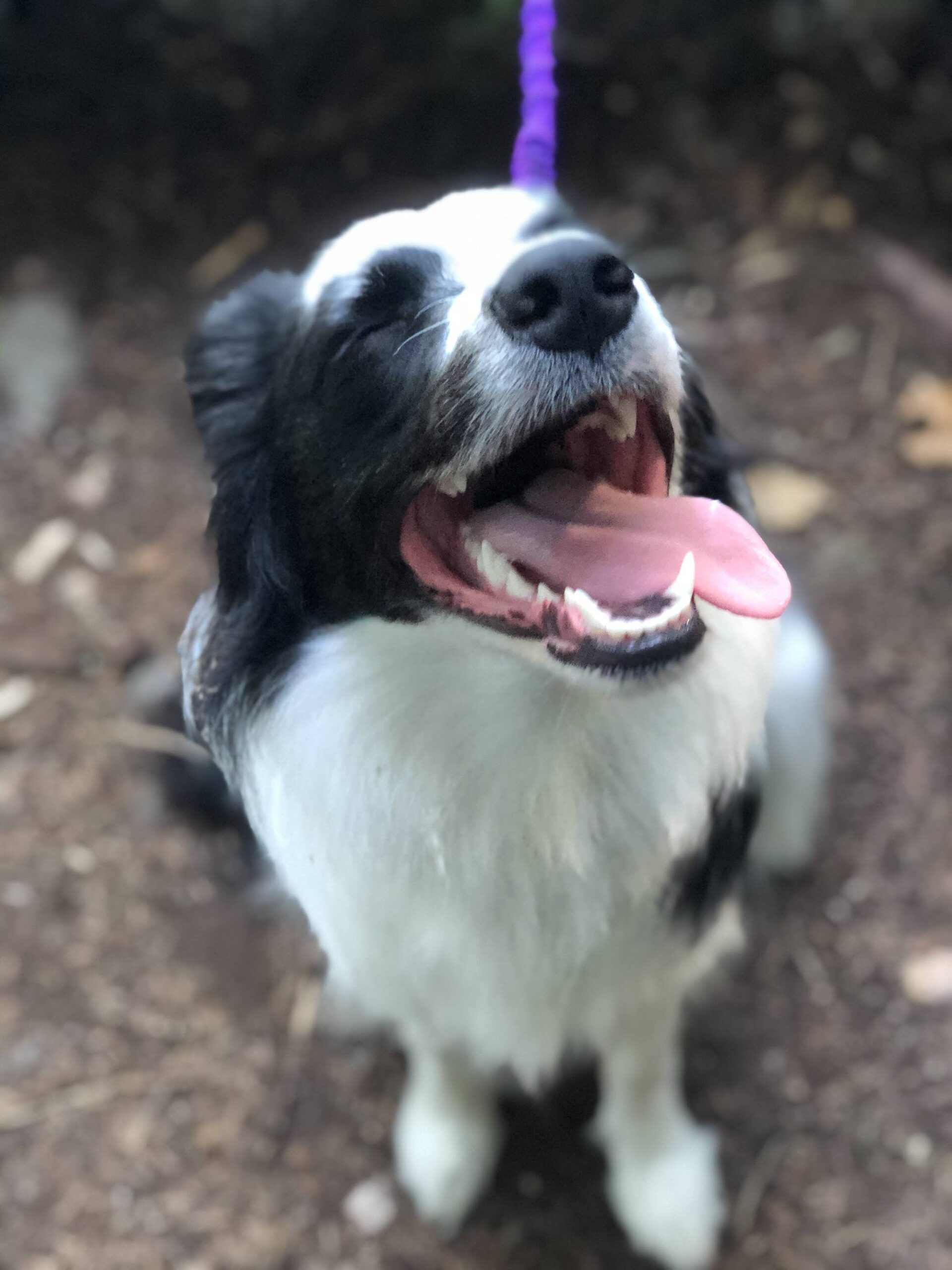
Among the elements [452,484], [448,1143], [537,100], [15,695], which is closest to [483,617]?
[452,484]

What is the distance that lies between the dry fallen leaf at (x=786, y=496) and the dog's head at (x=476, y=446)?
165 centimetres

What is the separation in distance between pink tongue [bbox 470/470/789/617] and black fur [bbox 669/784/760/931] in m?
0.49

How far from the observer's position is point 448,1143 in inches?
94.4

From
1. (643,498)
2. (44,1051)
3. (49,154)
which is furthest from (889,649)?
(49,154)

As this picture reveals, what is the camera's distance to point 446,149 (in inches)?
162

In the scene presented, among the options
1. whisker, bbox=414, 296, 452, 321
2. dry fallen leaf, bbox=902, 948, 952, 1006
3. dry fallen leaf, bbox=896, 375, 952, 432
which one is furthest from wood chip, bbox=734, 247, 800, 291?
whisker, bbox=414, 296, 452, 321

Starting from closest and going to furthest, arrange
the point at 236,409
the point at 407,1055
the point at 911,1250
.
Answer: the point at 236,409, the point at 911,1250, the point at 407,1055

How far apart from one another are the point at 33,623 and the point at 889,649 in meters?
2.36

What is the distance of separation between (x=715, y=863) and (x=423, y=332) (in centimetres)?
96

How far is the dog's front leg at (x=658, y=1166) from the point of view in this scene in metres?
2.27

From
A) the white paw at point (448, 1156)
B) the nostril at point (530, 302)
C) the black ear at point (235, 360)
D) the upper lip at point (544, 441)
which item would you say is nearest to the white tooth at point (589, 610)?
the upper lip at point (544, 441)

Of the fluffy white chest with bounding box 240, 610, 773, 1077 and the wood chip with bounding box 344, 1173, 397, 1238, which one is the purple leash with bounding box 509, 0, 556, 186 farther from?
the wood chip with bounding box 344, 1173, 397, 1238

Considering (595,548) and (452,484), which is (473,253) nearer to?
(452,484)

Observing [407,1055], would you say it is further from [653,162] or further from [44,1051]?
[653,162]
